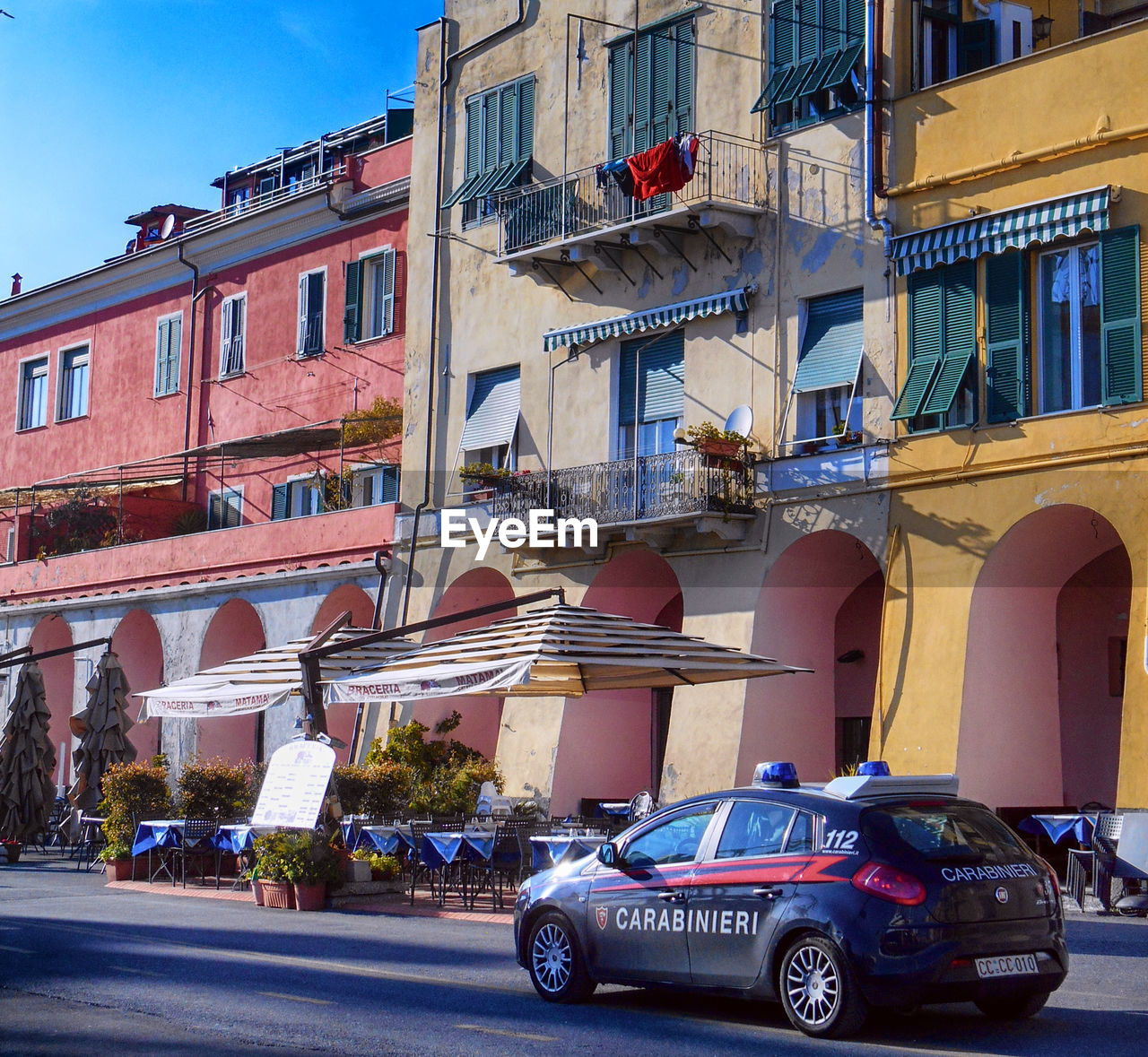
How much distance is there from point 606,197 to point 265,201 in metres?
13.0

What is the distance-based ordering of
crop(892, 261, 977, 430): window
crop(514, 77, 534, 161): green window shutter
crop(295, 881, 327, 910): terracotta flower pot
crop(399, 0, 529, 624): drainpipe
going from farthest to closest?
crop(399, 0, 529, 624): drainpipe → crop(514, 77, 534, 161): green window shutter → crop(892, 261, 977, 430): window → crop(295, 881, 327, 910): terracotta flower pot

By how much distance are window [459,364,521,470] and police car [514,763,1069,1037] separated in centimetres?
1638

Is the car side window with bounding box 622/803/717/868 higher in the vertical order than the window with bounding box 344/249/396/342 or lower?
lower

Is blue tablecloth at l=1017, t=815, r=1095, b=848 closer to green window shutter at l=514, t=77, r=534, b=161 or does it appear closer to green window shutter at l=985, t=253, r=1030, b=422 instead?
green window shutter at l=985, t=253, r=1030, b=422

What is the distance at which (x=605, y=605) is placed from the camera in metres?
25.5

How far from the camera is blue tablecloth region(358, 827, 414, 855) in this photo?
18.4m

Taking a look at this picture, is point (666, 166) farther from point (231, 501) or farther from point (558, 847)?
point (231, 501)

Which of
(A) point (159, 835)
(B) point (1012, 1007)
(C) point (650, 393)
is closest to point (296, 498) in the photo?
(C) point (650, 393)

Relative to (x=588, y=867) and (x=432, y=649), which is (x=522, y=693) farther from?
(x=588, y=867)

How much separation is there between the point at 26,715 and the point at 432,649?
10753 mm

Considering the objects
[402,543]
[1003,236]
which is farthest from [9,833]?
[1003,236]

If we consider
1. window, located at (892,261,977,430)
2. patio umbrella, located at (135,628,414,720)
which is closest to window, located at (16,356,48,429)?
patio umbrella, located at (135,628,414,720)

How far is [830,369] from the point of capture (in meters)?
22.2

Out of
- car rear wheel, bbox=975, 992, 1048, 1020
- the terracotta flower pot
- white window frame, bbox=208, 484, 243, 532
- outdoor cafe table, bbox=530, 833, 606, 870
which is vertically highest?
white window frame, bbox=208, 484, 243, 532
